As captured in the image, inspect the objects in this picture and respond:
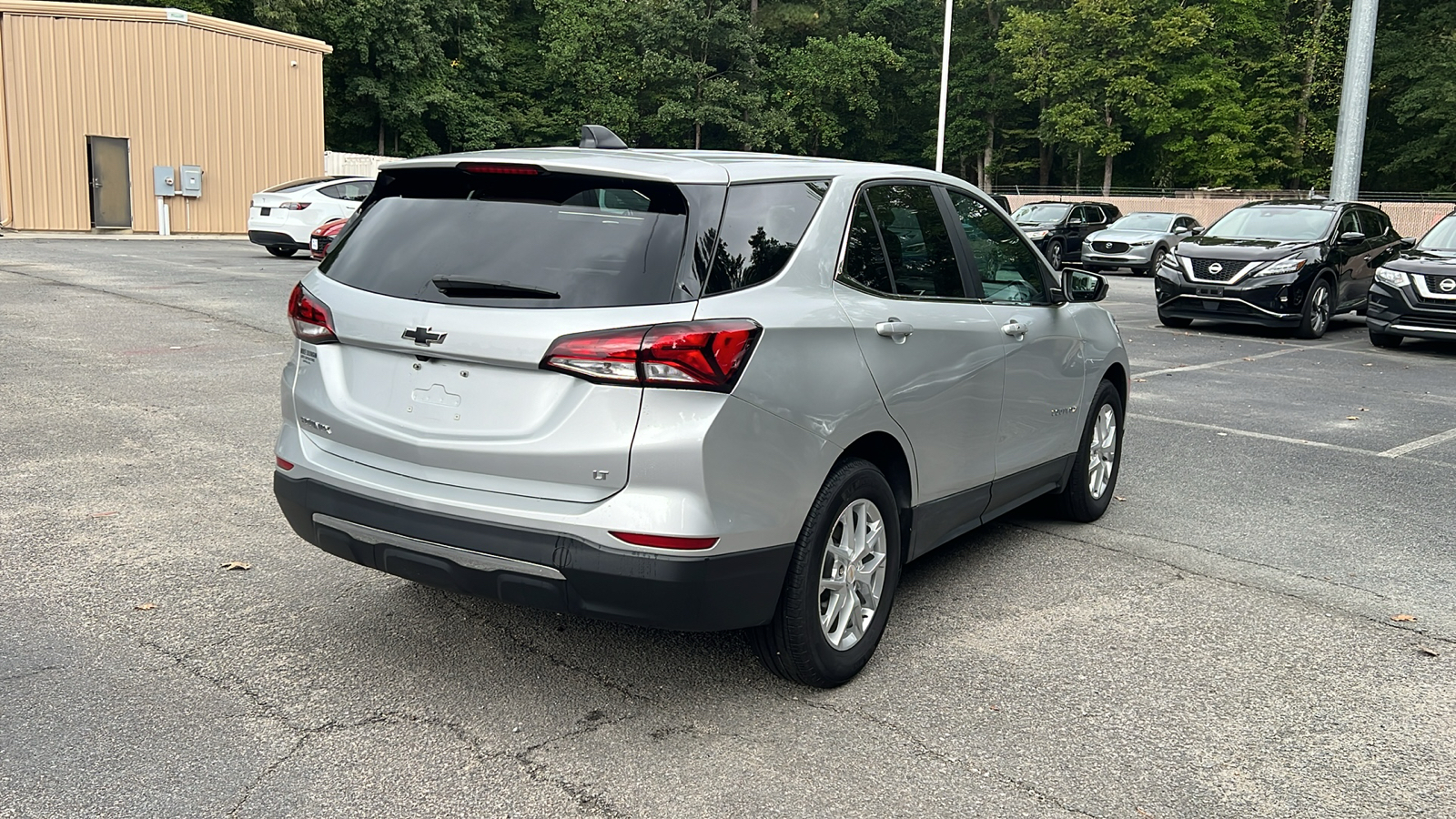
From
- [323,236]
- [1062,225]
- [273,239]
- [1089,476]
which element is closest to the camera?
[1089,476]

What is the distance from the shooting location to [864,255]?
4129mm

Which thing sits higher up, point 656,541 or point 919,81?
point 919,81

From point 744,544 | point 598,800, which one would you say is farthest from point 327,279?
point 598,800

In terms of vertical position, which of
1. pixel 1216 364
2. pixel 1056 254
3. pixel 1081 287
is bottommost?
pixel 1216 364

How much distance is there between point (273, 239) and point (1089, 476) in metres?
18.8

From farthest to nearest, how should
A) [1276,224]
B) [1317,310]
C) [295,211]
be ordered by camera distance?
1. [295,211]
2. [1276,224]
3. [1317,310]

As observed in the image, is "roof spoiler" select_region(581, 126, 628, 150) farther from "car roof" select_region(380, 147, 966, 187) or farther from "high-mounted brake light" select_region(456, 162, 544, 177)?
"high-mounted brake light" select_region(456, 162, 544, 177)

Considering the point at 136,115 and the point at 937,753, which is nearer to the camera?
the point at 937,753

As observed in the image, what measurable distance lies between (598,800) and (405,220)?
195 cm

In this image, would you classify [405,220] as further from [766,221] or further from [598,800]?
[598,800]

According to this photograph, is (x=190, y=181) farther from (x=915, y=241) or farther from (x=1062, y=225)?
(x=915, y=241)

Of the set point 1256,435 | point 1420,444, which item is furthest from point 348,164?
point 1420,444

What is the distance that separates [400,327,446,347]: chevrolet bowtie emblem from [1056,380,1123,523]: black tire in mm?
3432

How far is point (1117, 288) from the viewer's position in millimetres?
23938
